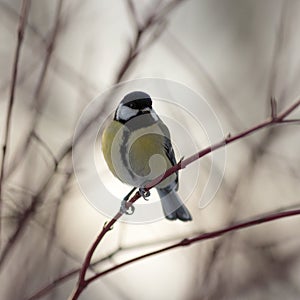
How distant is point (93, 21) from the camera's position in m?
1.90

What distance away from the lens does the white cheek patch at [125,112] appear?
4.69ft

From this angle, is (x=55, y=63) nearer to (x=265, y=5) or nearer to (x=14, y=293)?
(x=14, y=293)

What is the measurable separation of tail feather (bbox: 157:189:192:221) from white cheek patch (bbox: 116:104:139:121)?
189 mm

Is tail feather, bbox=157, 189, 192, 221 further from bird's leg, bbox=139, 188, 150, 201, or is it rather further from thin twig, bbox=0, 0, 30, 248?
thin twig, bbox=0, 0, 30, 248

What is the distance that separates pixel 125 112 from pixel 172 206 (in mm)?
241

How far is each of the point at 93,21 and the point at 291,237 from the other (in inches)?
29.8

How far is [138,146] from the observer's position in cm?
151

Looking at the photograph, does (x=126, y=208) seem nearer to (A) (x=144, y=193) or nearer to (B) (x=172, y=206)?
(A) (x=144, y=193)

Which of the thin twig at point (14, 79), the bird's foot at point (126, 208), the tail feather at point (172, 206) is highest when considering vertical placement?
the thin twig at point (14, 79)

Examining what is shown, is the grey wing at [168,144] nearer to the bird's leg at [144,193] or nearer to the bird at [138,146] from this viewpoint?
the bird at [138,146]

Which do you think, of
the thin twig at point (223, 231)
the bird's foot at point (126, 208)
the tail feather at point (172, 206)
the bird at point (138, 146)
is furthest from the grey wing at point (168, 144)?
the thin twig at point (223, 231)

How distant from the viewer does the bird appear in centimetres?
143

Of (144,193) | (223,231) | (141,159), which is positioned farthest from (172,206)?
(223,231)

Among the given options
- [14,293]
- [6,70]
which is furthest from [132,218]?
[6,70]
